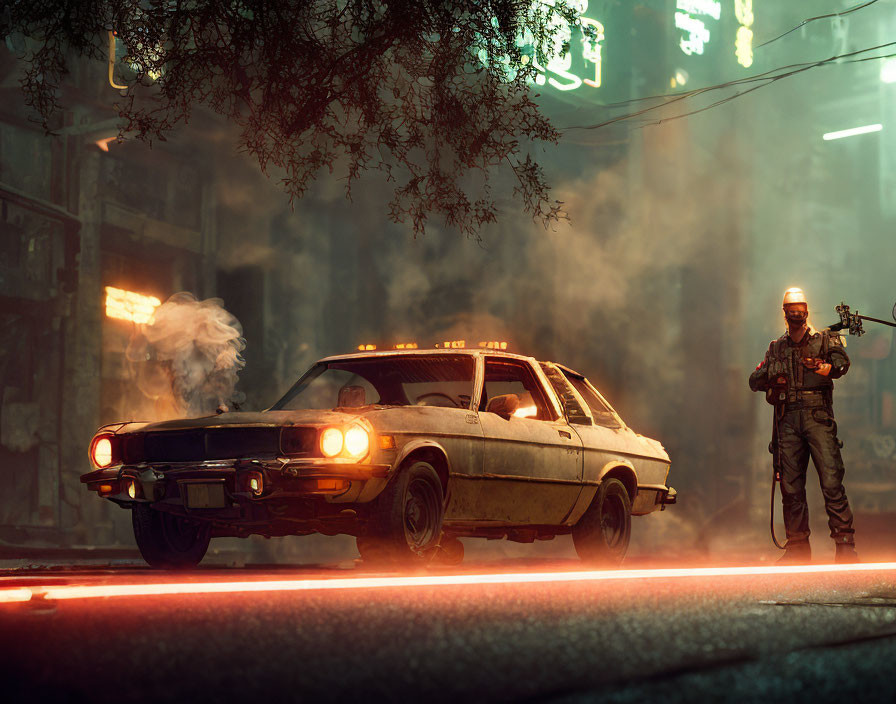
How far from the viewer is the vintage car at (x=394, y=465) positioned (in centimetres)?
587

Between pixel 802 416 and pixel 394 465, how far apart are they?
3.84m

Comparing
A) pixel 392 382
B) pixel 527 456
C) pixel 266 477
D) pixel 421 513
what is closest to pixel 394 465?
pixel 421 513

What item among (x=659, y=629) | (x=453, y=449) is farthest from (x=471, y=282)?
(x=659, y=629)

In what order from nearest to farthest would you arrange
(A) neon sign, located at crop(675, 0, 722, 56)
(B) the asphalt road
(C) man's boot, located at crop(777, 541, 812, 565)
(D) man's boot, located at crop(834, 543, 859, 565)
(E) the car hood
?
(B) the asphalt road, (E) the car hood, (D) man's boot, located at crop(834, 543, 859, 565), (C) man's boot, located at crop(777, 541, 812, 565), (A) neon sign, located at crop(675, 0, 722, 56)

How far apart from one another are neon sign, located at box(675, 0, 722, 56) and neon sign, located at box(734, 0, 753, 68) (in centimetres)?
113

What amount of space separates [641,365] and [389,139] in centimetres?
2169

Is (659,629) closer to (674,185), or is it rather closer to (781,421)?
(781,421)

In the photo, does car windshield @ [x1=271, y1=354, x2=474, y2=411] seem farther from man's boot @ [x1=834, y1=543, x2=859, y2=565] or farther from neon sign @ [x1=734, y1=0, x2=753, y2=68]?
neon sign @ [x1=734, y1=0, x2=753, y2=68]

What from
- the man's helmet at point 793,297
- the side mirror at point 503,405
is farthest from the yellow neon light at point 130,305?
the side mirror at point 503,405

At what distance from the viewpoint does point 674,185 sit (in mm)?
34375

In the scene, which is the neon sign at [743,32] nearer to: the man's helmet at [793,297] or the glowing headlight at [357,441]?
the man's helmet at [793,297]

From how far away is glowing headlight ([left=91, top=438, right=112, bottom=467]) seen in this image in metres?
6.60

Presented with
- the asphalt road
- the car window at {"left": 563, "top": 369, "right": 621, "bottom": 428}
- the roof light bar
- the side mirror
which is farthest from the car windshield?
the roof light bar

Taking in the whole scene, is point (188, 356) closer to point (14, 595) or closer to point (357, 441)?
point (357, 441)
